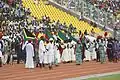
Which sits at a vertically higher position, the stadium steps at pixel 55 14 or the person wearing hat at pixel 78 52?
the stadium steps at pixel 55 14

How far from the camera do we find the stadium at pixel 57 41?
68.9 ft

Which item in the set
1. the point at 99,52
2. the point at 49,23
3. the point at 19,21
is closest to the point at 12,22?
the point at 19,21

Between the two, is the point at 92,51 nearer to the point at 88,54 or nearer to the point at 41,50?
the point at 88,54

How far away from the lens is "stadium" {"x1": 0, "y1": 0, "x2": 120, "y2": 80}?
68.9ft

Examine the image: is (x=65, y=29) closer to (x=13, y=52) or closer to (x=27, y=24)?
(x=27, y=24)

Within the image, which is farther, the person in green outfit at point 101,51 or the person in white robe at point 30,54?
the person in green outfit at point 101,51

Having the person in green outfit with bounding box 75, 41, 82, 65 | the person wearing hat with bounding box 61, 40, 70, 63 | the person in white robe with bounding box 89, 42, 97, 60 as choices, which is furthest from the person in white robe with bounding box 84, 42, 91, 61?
the person in green outfit with bounding box 75, 41, 82, 65

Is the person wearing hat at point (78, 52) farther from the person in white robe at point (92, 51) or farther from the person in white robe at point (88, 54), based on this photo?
the person in white robe at point (92, 51)

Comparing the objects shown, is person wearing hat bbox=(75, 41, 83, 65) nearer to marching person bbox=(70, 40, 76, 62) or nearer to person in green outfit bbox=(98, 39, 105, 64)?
marching person bbox=(70, 40, 76, 62)

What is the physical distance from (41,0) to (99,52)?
523 inches

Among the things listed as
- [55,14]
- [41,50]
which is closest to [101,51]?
[41,50]

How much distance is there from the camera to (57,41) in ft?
79.9

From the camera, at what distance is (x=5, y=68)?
71.8 feet

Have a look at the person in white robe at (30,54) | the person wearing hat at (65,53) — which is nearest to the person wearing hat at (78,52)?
the person wearing hat at (65,53)
